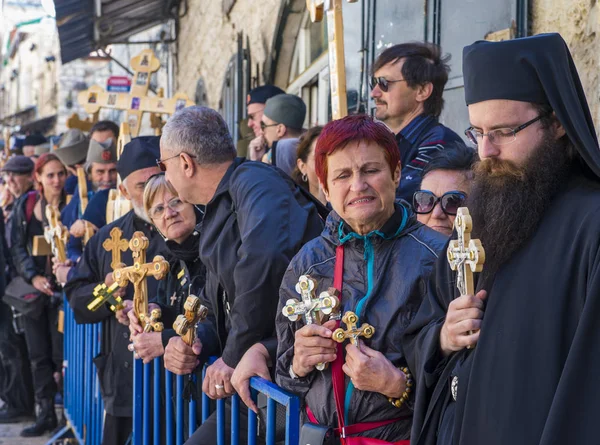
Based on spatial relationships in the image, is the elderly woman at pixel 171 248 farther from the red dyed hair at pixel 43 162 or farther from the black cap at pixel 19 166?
the black cap at pixel 19 166

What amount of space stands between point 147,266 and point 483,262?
207 centimetres

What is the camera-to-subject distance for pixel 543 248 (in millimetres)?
2102

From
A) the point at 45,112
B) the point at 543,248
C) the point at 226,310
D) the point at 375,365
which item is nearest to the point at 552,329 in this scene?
the point at 543,248

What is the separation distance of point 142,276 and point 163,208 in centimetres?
33

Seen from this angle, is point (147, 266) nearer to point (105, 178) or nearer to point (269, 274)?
point (269, 274)

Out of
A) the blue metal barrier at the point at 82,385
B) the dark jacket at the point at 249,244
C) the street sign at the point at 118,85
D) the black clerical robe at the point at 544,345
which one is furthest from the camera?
the street sign at the point at 118,85

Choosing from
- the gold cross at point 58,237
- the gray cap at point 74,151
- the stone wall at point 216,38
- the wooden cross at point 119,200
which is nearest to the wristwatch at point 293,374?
the wooden cross at point 119,200

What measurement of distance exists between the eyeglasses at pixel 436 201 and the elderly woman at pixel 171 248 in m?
1.04

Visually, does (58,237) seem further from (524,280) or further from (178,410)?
(524,280)

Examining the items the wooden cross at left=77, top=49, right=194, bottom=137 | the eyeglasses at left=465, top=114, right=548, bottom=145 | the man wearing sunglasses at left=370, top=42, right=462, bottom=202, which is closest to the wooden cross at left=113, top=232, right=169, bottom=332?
the man wearing sunglasses at left=370, top=42, right=462, bottom=202

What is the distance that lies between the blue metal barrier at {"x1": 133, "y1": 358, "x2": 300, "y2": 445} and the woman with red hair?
2.95 metres

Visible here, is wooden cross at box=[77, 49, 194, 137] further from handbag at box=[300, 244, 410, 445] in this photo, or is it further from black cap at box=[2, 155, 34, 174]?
handbag at box=[300, 244, 410, 445]

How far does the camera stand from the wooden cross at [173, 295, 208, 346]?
3.31 m

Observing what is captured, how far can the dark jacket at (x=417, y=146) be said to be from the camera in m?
3.65
